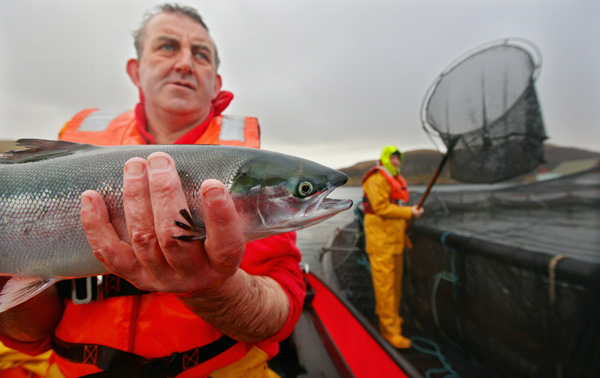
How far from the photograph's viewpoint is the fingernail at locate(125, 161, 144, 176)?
124 centimetres

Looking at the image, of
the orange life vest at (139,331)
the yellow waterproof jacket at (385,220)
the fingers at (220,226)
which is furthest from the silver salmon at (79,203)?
the yellow waterproof jacket at (385,220)

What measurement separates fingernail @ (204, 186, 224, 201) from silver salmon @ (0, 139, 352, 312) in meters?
0.30

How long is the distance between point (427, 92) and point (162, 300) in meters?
6.38

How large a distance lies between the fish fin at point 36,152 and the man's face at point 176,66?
38.3 inches

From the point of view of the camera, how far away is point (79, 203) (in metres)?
1.45

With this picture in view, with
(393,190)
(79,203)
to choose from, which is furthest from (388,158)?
(79,203)

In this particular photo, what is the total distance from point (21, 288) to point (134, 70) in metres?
2.38

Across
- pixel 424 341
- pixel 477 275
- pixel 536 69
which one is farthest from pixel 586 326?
pixel 536 69

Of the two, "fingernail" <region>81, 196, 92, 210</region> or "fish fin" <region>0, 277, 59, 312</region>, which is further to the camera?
"fish fin" <region>0, 277, 59, 312</region>

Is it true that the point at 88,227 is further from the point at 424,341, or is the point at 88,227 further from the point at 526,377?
the point at 424,341

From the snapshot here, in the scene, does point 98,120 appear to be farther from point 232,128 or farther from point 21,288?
point 21,288

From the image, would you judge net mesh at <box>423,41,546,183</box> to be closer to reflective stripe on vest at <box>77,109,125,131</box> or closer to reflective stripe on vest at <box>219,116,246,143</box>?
reflective stripe on vest at <box>219,116,246,143</box>

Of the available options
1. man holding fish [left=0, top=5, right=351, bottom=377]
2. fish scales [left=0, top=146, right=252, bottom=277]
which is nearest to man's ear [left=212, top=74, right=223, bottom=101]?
man holding fish [left=0, top=5, right=351, bottom=377]

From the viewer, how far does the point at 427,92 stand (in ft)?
19.6
